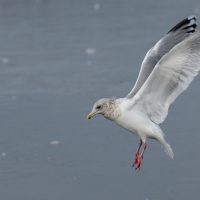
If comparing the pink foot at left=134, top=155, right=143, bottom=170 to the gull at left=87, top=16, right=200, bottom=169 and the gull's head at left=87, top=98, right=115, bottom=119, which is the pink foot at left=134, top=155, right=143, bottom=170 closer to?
the gull at left=87, top=16, right=200, bottom=169

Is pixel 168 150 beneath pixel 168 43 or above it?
beneath

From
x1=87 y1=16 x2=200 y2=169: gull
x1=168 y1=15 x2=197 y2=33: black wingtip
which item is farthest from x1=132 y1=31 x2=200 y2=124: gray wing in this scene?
x1=168 y1=15 x2=197 y2=33: black wingtip

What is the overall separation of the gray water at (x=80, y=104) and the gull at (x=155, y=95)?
0.35 meters

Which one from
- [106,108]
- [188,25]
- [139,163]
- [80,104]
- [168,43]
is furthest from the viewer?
[80,104]

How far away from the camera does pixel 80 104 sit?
7.82 meters

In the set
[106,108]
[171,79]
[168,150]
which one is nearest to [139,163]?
[168,150]

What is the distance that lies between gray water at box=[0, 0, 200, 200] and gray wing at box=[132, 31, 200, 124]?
0.55 metres

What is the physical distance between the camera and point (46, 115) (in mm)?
7629

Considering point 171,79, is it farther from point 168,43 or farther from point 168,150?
point 168,43

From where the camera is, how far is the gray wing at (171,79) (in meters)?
5.98

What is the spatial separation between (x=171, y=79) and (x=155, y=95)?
167 mm

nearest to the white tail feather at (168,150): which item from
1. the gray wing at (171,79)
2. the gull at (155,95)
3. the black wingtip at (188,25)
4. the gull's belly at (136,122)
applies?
the gull at (155,95)

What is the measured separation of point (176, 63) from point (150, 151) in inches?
42.6

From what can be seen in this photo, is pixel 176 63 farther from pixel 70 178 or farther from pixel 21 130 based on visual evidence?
pixel 21 130
